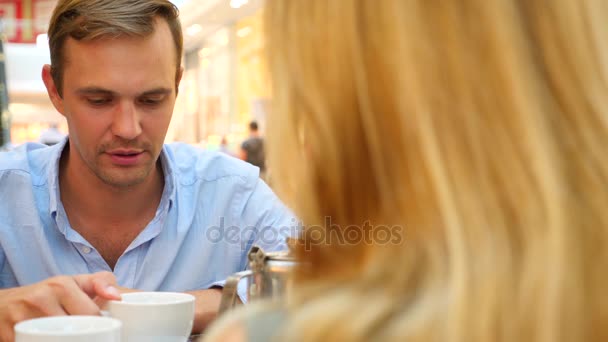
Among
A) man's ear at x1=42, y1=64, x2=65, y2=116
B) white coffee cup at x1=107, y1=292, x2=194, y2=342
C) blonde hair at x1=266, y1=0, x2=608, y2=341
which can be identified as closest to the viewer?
blonde hair at x1=266, y1=0, x2=608, y2=341

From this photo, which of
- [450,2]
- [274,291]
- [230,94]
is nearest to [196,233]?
[274,291]

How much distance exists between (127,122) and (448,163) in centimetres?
114

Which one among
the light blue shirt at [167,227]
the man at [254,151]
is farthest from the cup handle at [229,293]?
the man at [254,151]

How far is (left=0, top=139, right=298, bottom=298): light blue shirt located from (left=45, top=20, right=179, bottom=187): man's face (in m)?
0.11

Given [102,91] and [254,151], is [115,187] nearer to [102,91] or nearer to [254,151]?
Result: [102,91]

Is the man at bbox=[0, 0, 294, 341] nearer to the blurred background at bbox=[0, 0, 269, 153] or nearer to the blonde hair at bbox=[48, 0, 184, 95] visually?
the blonde hair at bbox=[48, 0, 184, 95]

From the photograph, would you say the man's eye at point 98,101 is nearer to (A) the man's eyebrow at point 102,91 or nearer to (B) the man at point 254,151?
(A) the man's eyebrow at point 102,91

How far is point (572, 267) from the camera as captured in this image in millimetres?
467

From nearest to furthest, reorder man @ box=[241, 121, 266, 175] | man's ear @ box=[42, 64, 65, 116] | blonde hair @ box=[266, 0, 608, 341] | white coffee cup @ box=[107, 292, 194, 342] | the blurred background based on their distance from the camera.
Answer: blonde hair @ box=[266, 0, 608, 341]
white coffee cup @ box=[107, 292, 194, 342]
man's ear @ box=[42, 64, 65, 116]
man @ box=[241, 121, 266, 175]
the blurred background

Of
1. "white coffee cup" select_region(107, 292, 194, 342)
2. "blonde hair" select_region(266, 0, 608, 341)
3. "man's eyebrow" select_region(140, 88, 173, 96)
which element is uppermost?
"man's eyebrow" select_region(140, 88, 173, 96)

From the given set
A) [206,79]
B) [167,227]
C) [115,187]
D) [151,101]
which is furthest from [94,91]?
[206,79]

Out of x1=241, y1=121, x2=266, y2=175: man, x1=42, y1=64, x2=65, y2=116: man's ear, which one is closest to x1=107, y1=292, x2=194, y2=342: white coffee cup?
x1=42, y1=64, x2=65, y2=116: man's ear

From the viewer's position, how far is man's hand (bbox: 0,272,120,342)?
3.21ft

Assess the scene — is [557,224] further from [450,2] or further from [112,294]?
[112,294]
